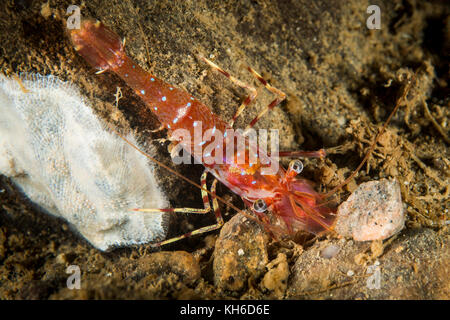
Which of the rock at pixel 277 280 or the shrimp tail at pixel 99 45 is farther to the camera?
the shrimp tail at pixel 99 45

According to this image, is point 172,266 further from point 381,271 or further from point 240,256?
point 381,271

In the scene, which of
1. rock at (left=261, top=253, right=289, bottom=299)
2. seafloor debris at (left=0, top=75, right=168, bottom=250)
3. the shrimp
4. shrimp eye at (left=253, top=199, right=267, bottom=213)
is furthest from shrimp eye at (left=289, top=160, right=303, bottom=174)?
seafloor debris at (left=0, top=75, right=168, bottom=250)

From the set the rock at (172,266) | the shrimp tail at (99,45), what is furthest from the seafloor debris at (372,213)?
the shrimp tail at (99,45)

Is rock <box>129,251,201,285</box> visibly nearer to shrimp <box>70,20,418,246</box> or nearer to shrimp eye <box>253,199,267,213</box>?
shrimp <box>70,20,418,246</box>

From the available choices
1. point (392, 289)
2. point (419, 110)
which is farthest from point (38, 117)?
point (419, 110)

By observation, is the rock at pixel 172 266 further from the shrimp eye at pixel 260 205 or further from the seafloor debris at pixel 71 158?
the shrimp eye at pixel 260 205

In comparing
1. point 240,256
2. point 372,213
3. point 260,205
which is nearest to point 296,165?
point 260,205
